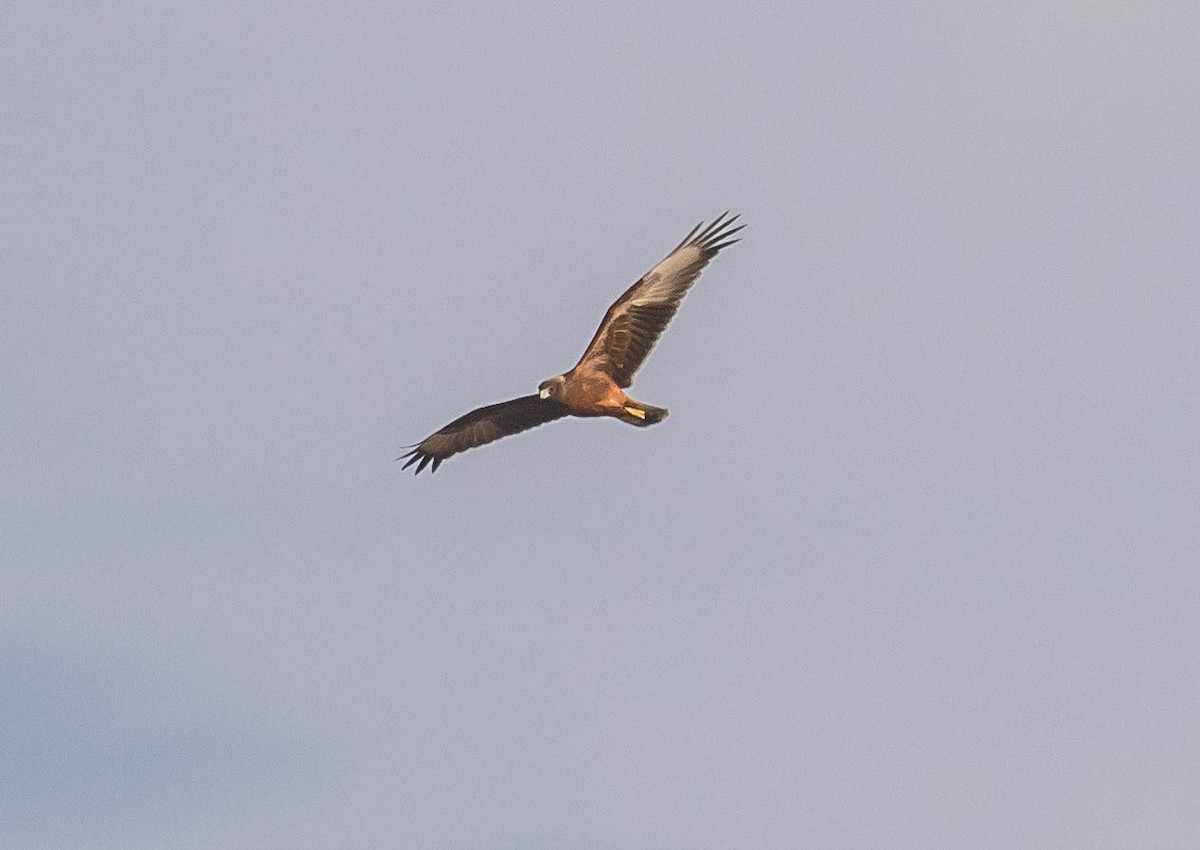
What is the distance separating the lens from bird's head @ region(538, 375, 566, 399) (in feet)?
115

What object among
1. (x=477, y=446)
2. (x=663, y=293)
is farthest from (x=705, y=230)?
(x=477, y=446)

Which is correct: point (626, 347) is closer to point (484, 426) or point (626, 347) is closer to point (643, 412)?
point (643, 412)

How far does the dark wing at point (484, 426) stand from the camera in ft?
123

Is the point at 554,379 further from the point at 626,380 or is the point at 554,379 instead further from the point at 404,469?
the point at 404,469

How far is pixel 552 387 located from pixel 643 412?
55.6 inches

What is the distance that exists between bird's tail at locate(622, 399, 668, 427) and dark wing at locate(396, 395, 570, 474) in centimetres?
140

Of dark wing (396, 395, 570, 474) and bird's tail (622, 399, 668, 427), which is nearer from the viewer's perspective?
bird's tail (622, 399, 668, 427)

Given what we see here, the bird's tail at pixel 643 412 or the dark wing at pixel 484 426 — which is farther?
the dark wing at pixel 484 426

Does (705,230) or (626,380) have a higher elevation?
(705,230)

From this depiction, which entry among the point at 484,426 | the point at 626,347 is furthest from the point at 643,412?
the point at 484,426

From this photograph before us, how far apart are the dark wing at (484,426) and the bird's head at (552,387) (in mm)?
531

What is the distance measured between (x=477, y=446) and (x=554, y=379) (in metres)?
4.63

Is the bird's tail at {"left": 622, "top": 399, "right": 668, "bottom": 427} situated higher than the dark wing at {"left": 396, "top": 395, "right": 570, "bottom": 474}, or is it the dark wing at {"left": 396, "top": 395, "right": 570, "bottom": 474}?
the dark wing at {"left": 396, "top": 395, "right": 570, "bottom": 474}

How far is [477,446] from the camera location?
129 feet
